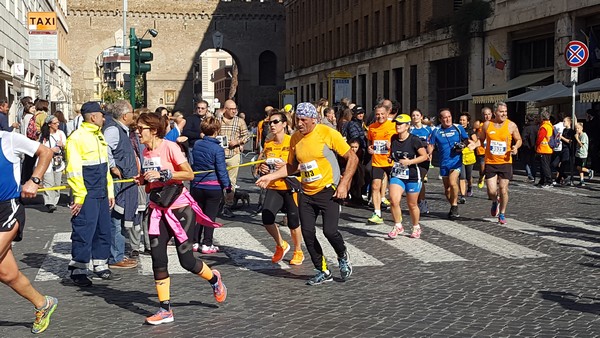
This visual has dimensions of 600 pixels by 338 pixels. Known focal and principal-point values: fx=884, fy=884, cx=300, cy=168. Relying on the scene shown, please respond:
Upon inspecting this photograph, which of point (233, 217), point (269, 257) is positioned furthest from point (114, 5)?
point (269, 257)

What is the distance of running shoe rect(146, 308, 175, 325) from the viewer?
688cm

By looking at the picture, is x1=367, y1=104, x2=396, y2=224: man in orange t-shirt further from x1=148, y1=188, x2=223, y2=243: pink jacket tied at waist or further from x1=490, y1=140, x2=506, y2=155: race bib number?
x1=148, y1=188, x2=223, y2=243: pink jacket tied at waist

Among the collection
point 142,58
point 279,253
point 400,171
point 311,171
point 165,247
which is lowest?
point 279,253

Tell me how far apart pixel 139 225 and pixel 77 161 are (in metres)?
2.04

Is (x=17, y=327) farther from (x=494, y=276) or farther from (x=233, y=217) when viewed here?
(x=233, y=217)

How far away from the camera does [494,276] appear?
8.82 meters

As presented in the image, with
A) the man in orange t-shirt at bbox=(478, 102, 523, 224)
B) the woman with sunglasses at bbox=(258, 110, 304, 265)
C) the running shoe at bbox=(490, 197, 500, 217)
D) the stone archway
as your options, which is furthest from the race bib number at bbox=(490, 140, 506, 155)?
the stone archway

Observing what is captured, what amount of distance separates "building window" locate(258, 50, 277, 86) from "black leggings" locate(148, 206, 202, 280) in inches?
2510

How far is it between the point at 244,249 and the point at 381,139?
9.71 feet

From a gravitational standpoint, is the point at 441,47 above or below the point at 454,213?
above

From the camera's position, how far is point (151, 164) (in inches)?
291

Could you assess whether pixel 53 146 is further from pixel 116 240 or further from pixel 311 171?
pixel 311 171

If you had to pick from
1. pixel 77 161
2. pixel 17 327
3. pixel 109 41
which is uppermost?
pixel 109 41

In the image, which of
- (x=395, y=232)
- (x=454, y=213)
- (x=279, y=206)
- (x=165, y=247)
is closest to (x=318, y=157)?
(x=279, y=206)
